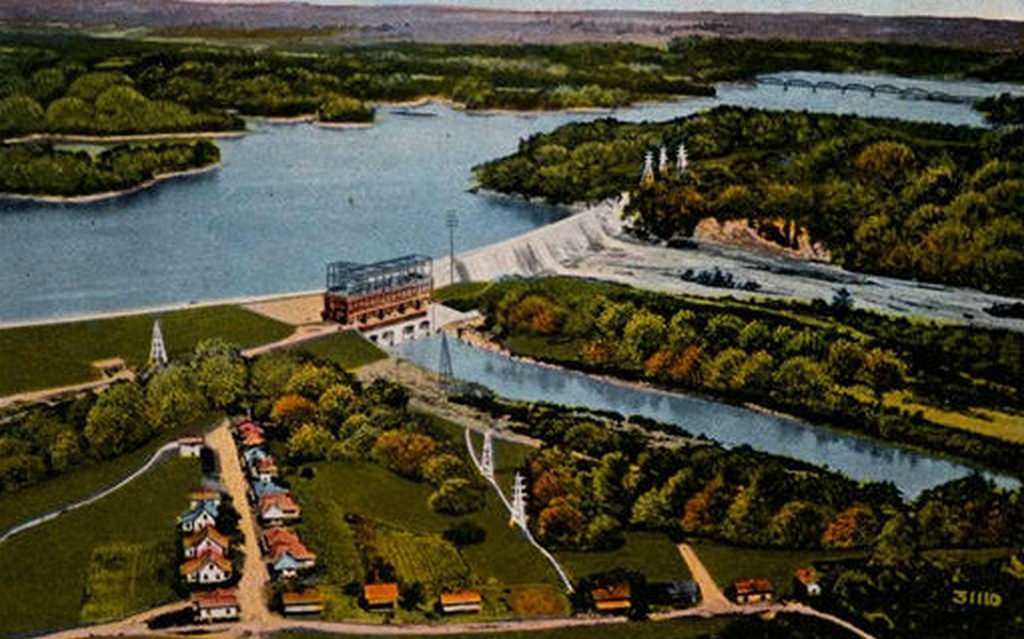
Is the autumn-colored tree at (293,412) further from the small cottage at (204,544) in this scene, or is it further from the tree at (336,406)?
the small cottage at (204,544)

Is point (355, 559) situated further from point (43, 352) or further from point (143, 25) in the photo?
point (143, 25)

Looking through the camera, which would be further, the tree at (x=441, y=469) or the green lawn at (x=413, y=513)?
the tree at (x=441, y=469)

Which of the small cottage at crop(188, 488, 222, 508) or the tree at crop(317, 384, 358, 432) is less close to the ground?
the tree at crop(317, 384, 358, 432)

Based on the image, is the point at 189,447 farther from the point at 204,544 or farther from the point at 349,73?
the point at 349,73

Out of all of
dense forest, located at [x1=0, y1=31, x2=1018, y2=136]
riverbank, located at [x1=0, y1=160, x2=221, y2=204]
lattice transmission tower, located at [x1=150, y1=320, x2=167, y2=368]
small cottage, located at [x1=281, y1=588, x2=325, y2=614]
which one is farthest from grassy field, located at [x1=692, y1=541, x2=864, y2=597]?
riverbank, located at [x1=0, y1=160, x2=221, y2=204]

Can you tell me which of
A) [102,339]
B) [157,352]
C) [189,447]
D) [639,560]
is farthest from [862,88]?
[102,339]

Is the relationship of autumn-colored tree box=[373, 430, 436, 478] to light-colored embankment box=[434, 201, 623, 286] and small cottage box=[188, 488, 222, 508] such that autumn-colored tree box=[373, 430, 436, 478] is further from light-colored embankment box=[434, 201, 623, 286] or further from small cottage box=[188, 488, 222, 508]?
light-colored embankment box=[434, 201, 623, 286]

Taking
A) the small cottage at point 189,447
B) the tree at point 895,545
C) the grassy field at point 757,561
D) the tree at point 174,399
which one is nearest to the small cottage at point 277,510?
the small cottage at point 189,447
